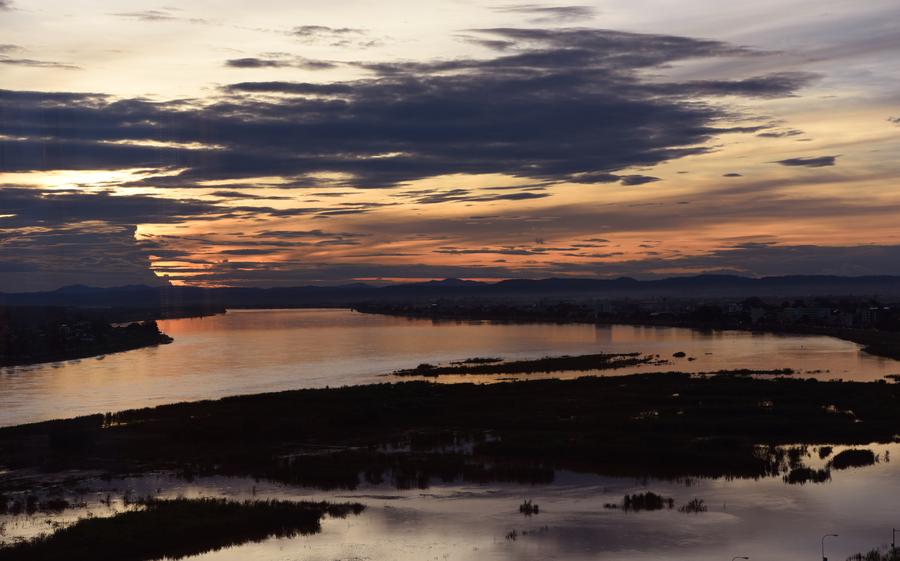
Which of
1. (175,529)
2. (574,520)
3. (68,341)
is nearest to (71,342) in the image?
(68,341)

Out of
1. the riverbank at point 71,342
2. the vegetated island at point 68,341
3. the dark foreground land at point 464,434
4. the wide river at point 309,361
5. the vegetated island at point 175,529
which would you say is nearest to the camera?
the vegetated island at point 175,529

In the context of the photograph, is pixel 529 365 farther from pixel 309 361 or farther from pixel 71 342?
pixel 71 342

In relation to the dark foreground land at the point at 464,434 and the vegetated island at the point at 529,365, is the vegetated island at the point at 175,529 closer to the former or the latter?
the dark foreground land at the point at 464,434

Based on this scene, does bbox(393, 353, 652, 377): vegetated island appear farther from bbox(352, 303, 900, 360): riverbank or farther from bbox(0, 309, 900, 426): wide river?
bbox(352, 303, 900, 360): riverbank

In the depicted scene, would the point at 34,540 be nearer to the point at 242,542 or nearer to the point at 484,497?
the point at 242,542

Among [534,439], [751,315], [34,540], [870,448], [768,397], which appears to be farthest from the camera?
[751,315]

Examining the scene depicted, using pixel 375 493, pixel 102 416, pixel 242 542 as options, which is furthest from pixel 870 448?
pixel 102 416

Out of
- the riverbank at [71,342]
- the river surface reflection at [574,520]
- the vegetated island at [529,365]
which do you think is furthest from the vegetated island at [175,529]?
the riverbank at [71,342]
